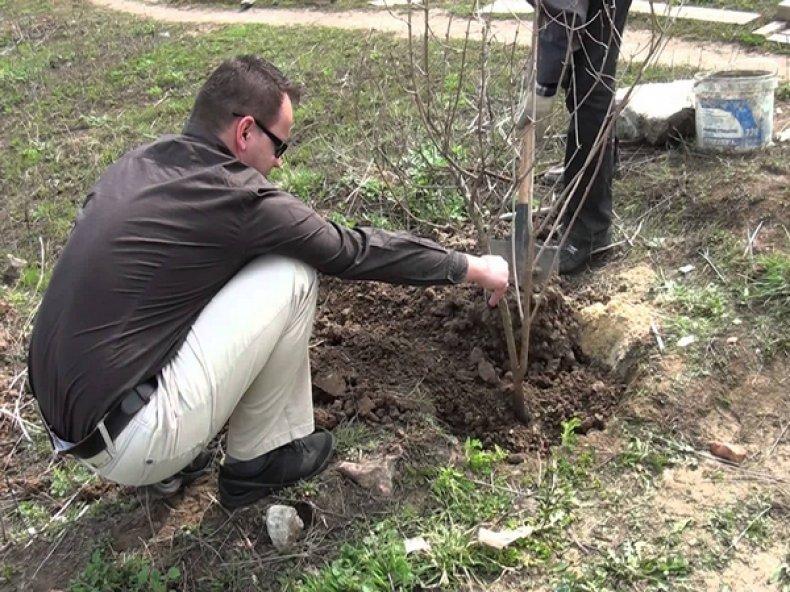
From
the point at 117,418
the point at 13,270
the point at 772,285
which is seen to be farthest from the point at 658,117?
the point at 13,270

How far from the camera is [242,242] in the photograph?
2209 millimetres

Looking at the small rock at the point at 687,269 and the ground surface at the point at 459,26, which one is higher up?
the ground surface at the point at 459,26

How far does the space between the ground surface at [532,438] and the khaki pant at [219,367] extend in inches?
15.1

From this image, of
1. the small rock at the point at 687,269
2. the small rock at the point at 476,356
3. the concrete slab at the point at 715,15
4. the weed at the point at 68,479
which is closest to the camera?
the weed at the point at 68,479

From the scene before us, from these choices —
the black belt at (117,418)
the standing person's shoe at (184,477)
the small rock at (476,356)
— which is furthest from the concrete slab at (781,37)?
the black belt at (117,418)

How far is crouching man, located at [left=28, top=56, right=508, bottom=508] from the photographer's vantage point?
2111mm

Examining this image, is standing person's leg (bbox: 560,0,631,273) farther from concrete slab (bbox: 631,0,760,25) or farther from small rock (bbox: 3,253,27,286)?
concrete slab (bbox: 631,0,760,25)

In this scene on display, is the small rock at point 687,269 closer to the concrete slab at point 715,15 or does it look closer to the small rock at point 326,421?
the small rock at point 326,421

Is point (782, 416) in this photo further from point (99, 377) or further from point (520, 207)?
point (99, 377)

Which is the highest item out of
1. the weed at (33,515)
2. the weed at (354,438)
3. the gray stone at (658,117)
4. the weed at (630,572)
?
the gray stone at (658,117)

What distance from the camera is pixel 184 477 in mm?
2668

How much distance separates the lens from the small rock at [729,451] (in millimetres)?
2457

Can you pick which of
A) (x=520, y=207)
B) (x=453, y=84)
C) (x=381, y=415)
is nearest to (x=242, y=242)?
(x=381, y=415)

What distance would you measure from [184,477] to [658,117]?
120 inches
